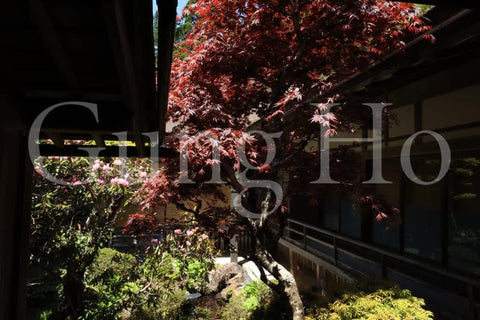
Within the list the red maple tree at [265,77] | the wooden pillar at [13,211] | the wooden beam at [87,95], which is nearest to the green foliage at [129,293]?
the red maple tree at [265,77]

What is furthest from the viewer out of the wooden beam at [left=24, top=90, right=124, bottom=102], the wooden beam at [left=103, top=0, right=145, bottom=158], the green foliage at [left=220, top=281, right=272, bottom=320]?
the green foliage at [left=220, top=281, right=272, bottom=320]

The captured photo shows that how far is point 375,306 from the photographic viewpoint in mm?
Result: 4332

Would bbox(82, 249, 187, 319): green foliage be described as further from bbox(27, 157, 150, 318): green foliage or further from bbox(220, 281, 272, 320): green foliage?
bbox(220, 281, 272, 320): green foliage

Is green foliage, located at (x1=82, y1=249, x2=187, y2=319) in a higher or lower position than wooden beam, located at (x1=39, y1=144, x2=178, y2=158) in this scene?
lower

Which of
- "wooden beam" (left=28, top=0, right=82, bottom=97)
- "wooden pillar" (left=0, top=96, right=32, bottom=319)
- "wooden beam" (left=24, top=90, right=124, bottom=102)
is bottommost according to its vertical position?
"wooden pillar" (left=0, top=96, right=32, bottom=319)

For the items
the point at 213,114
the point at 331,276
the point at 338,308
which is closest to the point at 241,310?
the point at 331,276

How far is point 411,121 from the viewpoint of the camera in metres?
6.89

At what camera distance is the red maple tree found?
15.3 feet

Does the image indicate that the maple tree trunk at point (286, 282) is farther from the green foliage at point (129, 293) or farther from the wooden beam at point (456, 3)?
the wooden beam at point (456, 3)

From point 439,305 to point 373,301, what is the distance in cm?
171

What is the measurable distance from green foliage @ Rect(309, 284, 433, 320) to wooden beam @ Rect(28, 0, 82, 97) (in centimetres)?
421

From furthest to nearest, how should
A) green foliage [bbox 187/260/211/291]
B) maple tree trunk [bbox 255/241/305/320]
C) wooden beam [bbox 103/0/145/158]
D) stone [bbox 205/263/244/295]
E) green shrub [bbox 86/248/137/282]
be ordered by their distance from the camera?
stone [bbox 205/263/244/295] → green foliage [bbox 187/260/211/291] → green shrub [bbox 86/248/137/282] → maple tree trunk [bbox 255/241/305/320] → wooden beam [bbox 103/0/145/158]

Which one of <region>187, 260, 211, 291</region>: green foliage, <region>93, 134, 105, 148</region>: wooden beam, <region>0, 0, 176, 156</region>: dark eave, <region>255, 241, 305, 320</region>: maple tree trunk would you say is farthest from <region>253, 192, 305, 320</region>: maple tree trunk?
<region>0, 0, 176, 156</region>: dark eave

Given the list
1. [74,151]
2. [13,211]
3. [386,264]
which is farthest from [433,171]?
[13,211]
